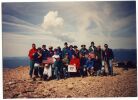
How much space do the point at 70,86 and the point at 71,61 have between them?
0.31 m

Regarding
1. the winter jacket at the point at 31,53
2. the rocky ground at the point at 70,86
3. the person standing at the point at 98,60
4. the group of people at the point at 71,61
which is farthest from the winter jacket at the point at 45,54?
the person standing at the point at 98,60

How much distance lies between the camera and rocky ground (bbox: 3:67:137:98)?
2.90m

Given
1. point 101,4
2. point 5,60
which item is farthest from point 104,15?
point 5,60

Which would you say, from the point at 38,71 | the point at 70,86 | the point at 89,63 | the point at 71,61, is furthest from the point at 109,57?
the point at 38,71

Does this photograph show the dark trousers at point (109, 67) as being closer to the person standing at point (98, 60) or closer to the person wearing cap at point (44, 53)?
the person standing at point (98, 60)

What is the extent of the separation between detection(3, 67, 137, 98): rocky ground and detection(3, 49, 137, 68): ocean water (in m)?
0.06

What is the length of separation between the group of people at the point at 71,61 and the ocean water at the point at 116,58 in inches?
3.4

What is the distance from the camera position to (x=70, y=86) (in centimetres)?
293

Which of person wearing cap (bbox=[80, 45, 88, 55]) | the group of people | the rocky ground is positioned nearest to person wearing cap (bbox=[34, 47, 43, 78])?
the group of people

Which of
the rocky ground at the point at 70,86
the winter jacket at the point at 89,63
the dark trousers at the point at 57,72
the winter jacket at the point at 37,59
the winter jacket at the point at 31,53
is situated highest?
the winter jacket at the point at 31,53

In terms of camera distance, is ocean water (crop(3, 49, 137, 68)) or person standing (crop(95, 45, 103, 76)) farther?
person standing (crop(95, 45, 103, 76))

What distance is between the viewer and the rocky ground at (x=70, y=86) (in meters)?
2.90

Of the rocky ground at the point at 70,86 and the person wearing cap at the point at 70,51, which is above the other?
the person wearing cap at the point at 70,51

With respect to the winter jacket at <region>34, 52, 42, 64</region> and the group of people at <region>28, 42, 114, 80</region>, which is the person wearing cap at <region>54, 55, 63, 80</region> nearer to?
the group of people at <region>28, 42, 114, 80</region>
